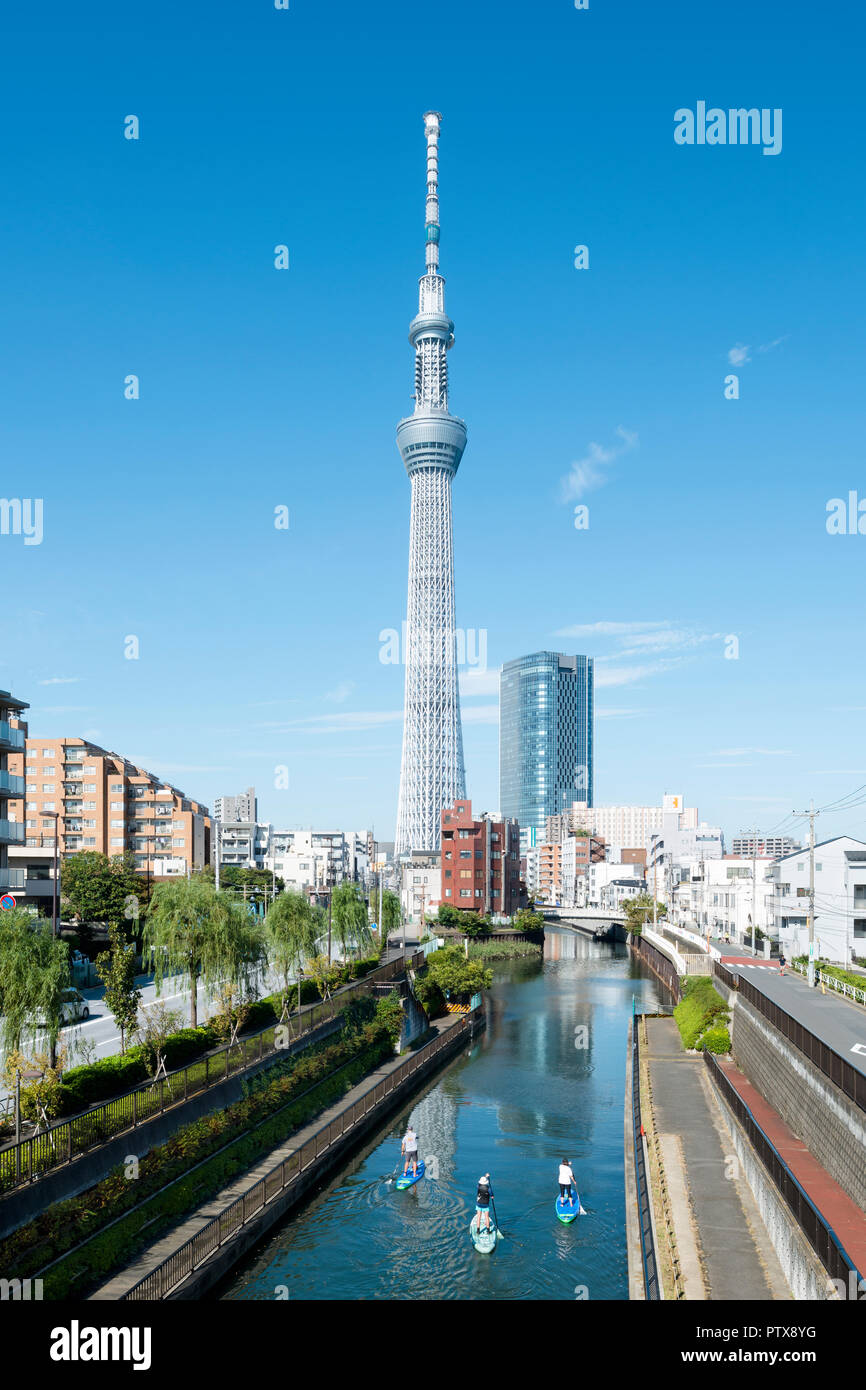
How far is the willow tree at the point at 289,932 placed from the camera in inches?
1610

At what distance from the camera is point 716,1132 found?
29.9 m

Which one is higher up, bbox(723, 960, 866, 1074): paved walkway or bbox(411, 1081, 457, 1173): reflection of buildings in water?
bbox(723, 960, 866, 1074): paved walkway

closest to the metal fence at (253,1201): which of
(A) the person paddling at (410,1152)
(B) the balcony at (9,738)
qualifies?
(A) the person paddling at (410,1152)

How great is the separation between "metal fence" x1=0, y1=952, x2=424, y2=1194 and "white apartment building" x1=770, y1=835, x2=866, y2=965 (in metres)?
41.9

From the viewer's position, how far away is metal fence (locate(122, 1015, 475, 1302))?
63.1ft

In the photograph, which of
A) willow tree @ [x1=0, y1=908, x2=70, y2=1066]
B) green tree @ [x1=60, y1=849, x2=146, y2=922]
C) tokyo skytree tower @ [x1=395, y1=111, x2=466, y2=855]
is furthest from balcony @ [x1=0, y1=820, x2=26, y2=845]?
tokyo skytree tower @ [x1=395, y1=111, x2=466, y2=855]

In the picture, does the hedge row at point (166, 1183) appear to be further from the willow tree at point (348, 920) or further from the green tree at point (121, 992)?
the willow tree at point (348, 920)

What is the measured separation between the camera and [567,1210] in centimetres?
2688

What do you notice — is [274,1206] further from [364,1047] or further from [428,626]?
[428,626]

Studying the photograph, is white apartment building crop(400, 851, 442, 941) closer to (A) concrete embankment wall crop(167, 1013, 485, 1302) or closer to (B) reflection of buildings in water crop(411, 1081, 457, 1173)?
(B) reflection of buildings in water crop(411, 1081, 457, 1173)

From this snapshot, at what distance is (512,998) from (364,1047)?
31.3 meters

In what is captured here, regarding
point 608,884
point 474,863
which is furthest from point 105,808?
point 608,884

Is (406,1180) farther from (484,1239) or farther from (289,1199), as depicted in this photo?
(484,1239)
